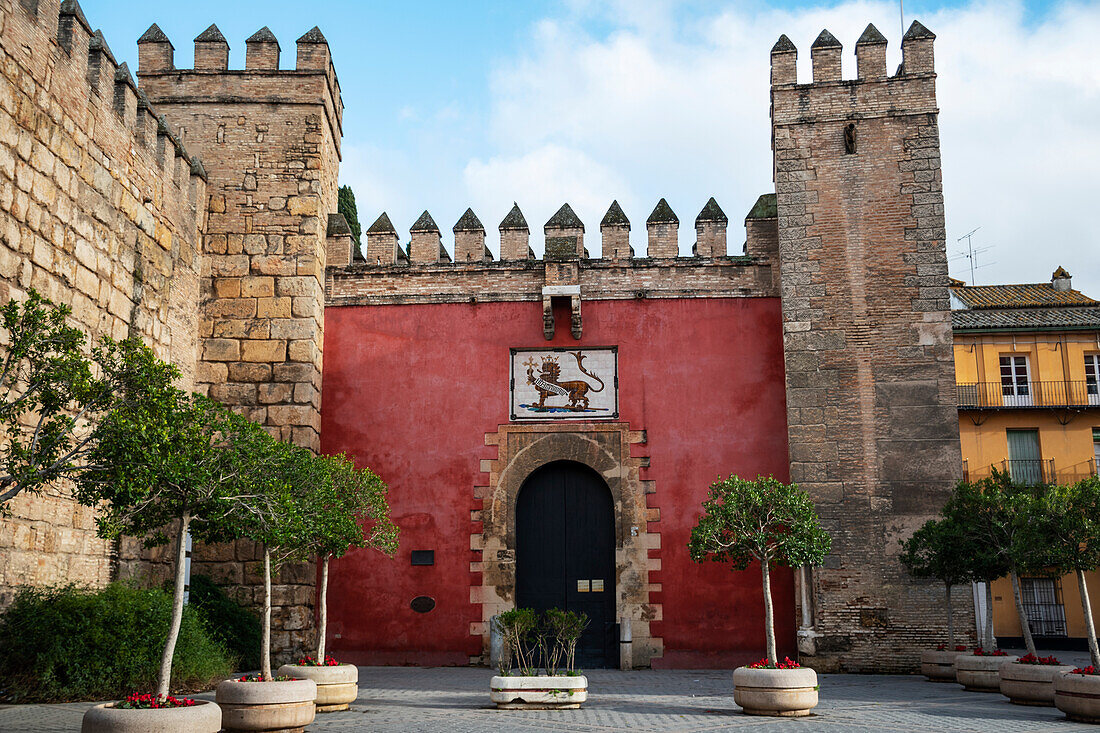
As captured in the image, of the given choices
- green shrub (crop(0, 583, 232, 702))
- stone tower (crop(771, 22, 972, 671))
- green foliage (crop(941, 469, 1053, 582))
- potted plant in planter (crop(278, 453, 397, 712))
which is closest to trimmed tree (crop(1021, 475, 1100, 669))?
green foliage (crop(941, 469, 1053, 582))

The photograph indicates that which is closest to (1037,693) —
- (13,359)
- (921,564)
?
(921,564)

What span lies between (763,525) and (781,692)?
1.74m

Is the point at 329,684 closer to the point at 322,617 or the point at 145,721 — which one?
the point at 322,617

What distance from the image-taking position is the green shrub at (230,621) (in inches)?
446

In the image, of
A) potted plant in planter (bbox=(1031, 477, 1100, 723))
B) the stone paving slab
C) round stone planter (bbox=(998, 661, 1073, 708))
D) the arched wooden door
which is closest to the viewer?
the stone paving slab

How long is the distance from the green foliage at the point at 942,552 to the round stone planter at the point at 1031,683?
1550 millimetres

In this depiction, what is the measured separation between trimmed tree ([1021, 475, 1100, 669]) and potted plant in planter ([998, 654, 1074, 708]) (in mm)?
540

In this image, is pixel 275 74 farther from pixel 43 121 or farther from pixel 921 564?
pixel 921 564

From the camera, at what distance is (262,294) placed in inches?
518

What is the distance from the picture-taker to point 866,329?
42.9 feet

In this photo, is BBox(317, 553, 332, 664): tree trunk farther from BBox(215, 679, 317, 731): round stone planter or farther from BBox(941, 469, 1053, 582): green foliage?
BBox(941, 469, 1053, 582): green foliage

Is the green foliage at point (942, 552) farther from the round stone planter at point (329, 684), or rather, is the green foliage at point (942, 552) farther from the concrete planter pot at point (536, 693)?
the round stone planter at point (329, 684)

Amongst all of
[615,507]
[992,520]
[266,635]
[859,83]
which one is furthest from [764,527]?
[859,83]

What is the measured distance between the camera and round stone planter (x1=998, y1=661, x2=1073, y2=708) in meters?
9.57
